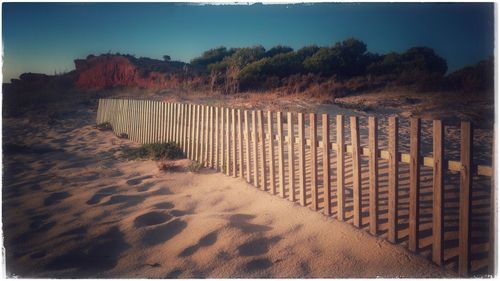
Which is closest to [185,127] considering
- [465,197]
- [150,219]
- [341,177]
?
[150,219]

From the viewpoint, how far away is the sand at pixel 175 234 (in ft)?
9.05

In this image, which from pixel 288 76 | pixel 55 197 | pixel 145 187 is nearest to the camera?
pixel 55 197

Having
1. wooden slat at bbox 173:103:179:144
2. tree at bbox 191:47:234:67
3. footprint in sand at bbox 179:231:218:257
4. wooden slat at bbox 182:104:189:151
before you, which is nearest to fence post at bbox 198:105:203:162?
wooden slat at bbox 182:104:189:151

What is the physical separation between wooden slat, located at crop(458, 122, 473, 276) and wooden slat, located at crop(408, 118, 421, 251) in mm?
340

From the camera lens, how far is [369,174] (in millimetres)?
3275

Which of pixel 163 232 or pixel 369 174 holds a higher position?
pixel 369 174

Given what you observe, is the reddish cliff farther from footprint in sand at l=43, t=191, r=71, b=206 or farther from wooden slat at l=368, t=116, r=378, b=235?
wooden slat at l=368, t=116, r=378, b=235

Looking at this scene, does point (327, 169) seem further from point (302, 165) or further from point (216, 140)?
point (216, 140)

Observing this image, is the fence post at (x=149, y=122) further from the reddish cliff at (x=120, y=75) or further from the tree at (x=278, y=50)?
the tree at (x=278, y=50)

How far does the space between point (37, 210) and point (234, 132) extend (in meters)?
2.79

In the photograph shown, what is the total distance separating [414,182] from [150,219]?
8.89 feet

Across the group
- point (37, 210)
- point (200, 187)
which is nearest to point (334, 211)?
point (200, 187)

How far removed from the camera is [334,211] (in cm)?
372

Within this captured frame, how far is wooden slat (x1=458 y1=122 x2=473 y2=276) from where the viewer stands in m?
2.46
